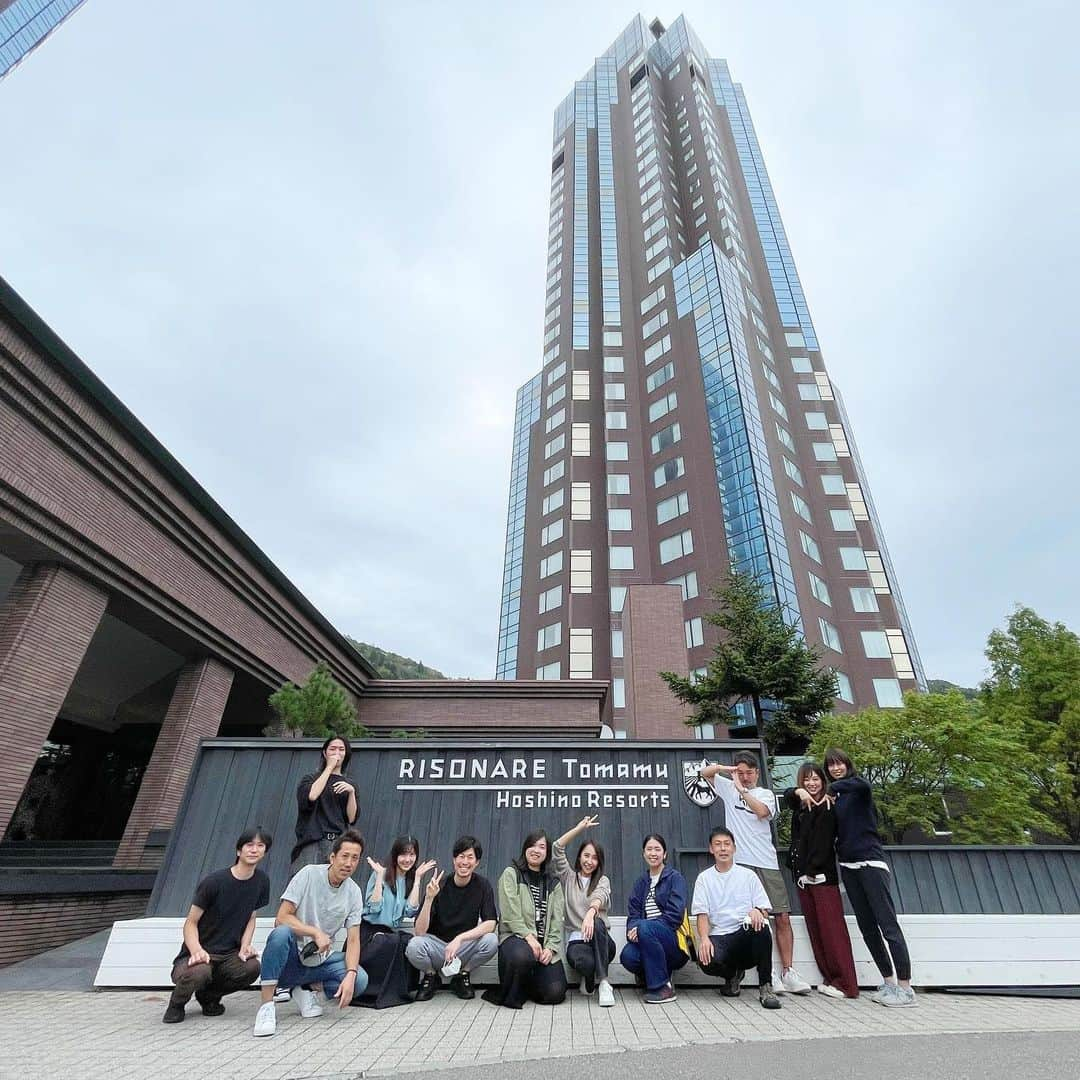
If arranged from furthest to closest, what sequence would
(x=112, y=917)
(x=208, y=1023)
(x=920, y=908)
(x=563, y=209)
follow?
(x=563, y=209)
(x=112, y=917)
(x=920, y=908)
(x=208, y=1023)

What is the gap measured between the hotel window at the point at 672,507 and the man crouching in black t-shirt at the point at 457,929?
3265 centimetres

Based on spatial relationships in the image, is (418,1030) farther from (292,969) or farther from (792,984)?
(792,984)

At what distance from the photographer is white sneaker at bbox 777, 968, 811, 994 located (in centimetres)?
517

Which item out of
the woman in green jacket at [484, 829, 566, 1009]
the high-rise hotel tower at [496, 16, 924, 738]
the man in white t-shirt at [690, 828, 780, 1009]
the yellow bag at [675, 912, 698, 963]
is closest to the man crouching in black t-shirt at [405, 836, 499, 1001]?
the woman in green jacket at [484, 829, 566, 1009]

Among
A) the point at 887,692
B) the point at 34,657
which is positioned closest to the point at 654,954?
the point at 34,657

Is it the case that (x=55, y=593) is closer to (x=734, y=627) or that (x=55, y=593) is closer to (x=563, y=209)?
(x=734, y=627)

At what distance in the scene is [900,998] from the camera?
4926 millimetres

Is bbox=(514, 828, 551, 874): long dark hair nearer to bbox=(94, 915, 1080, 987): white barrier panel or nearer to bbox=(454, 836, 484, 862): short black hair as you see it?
bbox=(454, 836, 484, 862): short black hair

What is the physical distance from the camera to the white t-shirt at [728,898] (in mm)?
5102

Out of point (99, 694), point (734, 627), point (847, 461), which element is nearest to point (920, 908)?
point (734, 627)

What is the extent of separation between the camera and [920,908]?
5.89 metres

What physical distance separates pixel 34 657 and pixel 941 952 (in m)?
12.5

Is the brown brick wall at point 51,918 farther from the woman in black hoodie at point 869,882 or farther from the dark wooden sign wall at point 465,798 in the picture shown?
the woman in black hoodie at point 869,882

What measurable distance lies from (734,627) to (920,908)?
11268 millimetres
